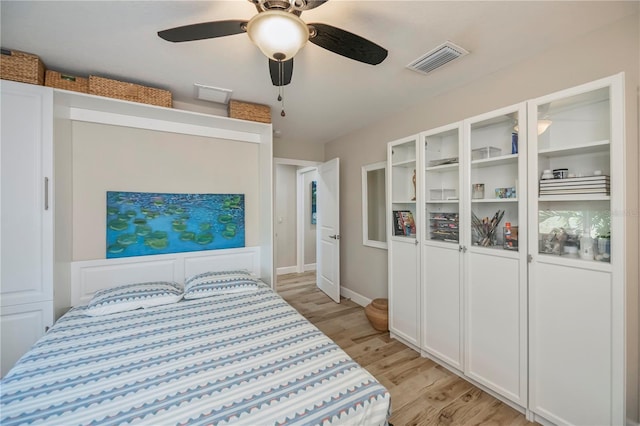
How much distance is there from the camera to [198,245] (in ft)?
9.19

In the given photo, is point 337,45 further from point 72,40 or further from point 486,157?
point 72,40

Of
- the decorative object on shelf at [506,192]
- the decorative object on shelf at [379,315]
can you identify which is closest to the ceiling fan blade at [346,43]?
the decorative object on shelf at [506,192]

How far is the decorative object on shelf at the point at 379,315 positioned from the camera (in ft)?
9.48

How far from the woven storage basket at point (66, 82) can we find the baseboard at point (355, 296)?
3713 millimetres

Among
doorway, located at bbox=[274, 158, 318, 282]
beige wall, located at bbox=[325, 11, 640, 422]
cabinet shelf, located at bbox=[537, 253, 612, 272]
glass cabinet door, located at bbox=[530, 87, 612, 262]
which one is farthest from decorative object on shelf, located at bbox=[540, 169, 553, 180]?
doorway, located at bbox=[274, 158, 318, 282]

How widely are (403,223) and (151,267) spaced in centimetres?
262

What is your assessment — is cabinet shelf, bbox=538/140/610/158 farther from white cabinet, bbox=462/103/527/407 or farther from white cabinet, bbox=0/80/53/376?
white cabinet, bbox=0/80/53/376

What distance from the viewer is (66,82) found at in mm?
2088

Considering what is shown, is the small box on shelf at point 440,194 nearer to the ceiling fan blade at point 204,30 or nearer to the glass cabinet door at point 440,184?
the glass cabinet door at point 440,184

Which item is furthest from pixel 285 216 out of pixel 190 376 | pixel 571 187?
pixel 571 187

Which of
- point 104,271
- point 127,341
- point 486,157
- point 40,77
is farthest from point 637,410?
point 40,77

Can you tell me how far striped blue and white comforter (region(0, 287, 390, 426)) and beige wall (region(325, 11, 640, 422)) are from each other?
Result: 1.72 meters

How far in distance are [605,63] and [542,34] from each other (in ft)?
1.35

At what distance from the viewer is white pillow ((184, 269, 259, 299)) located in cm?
232
